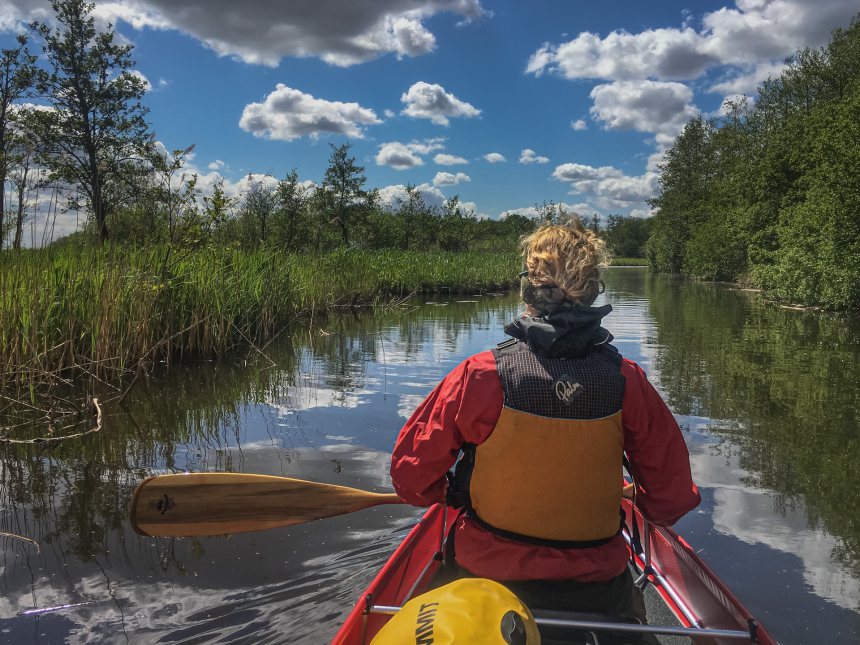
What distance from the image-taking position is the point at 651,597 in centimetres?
278

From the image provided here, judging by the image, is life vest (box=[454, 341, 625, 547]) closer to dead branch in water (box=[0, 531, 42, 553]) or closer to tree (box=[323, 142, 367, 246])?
dead branch in water (box=[0, 531, 42, 553])

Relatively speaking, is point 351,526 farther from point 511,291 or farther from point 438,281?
point 511,291

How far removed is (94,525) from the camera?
349 cm

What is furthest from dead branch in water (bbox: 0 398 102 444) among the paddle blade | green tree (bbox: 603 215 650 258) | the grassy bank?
green tree (bbox: 603 215 650 258)

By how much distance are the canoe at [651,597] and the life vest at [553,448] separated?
0.27 meters

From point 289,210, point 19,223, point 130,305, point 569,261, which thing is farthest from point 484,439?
point 289,210

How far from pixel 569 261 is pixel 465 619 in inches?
47.3

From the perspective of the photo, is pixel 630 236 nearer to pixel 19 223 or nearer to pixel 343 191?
pixel 343 191

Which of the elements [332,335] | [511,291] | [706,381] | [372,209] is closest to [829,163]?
[511,291]

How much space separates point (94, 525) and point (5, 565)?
1.60ft

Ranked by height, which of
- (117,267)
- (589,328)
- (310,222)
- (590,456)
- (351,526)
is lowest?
(351,526)

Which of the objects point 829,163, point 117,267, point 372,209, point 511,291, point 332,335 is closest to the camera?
point 117,267

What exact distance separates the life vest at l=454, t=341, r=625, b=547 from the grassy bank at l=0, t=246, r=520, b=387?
4837 millimetres

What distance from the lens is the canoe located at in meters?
1.76
